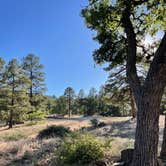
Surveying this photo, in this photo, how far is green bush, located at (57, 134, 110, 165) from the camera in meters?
6.39

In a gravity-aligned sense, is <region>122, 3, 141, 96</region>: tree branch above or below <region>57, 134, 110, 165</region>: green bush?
above

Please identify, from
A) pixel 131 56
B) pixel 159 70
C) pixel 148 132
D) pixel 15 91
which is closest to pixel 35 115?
pixel 15 91

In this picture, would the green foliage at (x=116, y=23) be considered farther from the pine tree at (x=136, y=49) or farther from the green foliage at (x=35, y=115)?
the green foliage at (x=35, y=115)

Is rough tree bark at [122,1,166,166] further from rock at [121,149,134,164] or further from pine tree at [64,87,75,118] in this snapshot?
pine tree at [64,87,75,118]

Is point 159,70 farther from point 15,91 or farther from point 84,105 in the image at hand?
point 84,105

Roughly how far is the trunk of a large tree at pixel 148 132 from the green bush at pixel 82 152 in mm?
1681

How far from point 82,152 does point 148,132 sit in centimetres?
232

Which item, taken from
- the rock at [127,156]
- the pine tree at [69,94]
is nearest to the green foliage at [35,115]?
the rock at [127,156]

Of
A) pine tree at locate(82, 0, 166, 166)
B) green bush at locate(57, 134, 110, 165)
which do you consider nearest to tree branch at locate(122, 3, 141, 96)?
pine tree at locate(82, 0, 166, 166)

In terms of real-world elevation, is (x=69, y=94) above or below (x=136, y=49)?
above

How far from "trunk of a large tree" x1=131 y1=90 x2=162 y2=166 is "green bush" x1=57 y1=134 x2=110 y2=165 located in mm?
1681

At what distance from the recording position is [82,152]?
6500mm

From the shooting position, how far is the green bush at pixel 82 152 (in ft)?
21.0

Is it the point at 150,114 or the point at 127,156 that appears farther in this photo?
the point at 127,156
